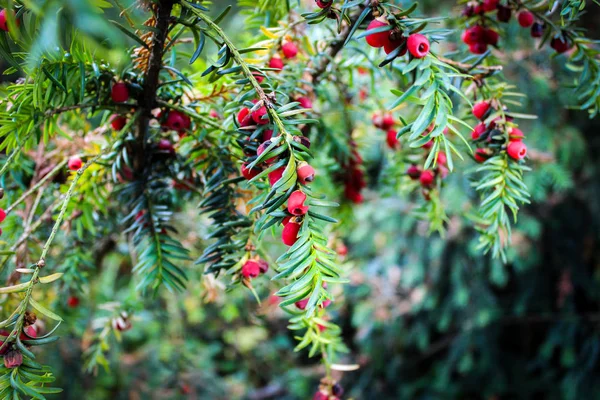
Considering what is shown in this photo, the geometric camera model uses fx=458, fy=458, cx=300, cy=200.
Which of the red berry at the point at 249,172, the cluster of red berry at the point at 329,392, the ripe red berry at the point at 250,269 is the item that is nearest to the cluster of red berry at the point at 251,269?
the ripe red berry at the point at 250,269

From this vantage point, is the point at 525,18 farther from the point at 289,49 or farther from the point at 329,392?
the point at 329,392

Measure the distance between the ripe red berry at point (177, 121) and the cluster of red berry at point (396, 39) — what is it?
0.83 feet

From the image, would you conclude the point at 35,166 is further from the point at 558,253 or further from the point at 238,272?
the point at 558,253

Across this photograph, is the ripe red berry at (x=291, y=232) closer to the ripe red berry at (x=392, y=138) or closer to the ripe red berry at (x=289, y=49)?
the ripe red berry at (x=289, y=49)

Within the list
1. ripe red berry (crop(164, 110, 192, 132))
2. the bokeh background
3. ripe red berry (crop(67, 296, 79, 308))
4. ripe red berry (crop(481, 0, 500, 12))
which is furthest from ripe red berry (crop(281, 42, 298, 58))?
the bokeh background

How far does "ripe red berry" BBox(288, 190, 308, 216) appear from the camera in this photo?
42 centimetres

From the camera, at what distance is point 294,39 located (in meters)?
0.70

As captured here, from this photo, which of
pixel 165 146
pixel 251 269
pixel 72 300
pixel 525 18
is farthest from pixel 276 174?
pixel 72 300

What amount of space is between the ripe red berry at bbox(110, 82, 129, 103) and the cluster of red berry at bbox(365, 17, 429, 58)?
0.95 ft

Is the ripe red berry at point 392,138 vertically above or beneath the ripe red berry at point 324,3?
beneath

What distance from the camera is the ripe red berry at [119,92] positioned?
1.77 feet

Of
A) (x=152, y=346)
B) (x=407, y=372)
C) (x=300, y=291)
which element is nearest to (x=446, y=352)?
(x=407, y=372)

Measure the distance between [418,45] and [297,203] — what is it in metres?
0.19

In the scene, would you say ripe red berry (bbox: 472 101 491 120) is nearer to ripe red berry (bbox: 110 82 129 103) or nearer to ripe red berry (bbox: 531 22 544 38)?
ripe red berry (bbox: 531 22 544 38)
